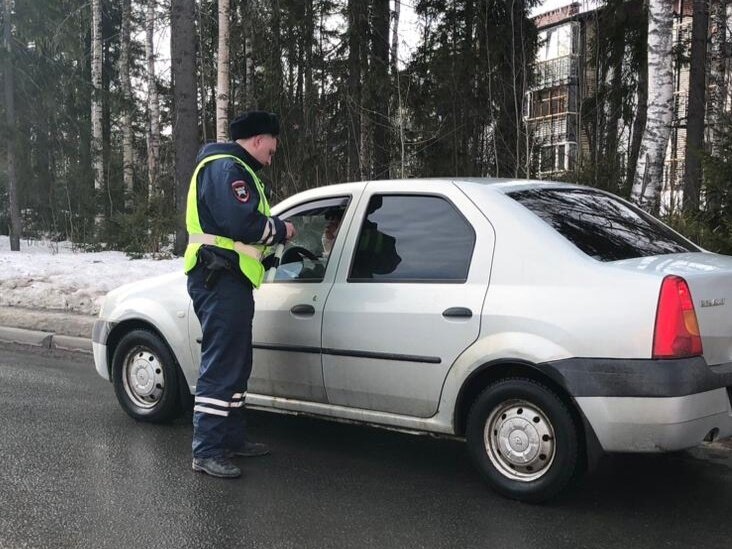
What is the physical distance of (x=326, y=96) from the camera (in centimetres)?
1844

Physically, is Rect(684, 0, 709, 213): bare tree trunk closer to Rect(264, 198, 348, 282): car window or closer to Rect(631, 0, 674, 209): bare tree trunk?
Rect(631, 0, 674, 209): bare tree trunk

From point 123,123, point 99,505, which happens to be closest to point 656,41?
point 99,505

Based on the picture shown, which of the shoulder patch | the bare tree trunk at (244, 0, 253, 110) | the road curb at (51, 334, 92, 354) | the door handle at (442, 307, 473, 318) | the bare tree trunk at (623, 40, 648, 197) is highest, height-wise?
the bare tree trunk at (244, 0, 253, 110)

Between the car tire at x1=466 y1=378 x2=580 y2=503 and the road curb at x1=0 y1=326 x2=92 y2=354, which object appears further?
the road curb at x1=0 y1=326 x2=92 y2=354

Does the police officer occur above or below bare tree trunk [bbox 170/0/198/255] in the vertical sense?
below

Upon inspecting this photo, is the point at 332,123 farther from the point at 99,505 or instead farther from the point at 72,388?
the point at 99,505

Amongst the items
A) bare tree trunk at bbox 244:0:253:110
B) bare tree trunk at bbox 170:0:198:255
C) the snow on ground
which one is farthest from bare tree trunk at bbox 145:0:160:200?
the snow on ground

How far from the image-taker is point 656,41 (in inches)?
359

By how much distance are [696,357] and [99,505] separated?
9.38 feet

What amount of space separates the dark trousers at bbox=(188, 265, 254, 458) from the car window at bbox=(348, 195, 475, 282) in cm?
63

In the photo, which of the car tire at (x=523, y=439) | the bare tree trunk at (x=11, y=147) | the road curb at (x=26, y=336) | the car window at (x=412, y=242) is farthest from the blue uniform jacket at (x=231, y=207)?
the bare tree trunk at (x=11, y=147)

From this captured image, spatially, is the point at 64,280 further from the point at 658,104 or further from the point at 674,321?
the point at 674,321

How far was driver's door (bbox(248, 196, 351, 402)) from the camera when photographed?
436 cm

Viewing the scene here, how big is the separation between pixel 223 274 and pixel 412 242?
3.37 ft
